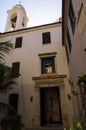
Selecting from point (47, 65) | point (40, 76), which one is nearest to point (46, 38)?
point (47, 65)

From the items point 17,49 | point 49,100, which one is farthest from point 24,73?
point 49,100

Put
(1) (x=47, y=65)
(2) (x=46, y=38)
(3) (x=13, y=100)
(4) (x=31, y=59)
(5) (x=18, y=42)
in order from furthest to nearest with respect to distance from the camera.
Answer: (5) (x=18, y=42), (2) (x=46, y=38), (4) (x=31, y=59), (1) (x=47, y=65), (3) (x=13, y=100)

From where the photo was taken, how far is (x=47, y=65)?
36.4ft

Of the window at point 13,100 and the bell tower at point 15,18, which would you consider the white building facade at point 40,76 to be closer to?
the window at point 13,100

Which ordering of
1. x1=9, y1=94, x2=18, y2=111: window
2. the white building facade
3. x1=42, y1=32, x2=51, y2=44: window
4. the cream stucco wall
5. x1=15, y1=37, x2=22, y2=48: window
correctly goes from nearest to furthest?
the white building facade < the cream stucco wall < x1=9, y1=94, x2=18, y2=111: window < x1=42, y1=32, x2=51, y2=44: window < x1=15, y1=37, x2=22, y2=48: window

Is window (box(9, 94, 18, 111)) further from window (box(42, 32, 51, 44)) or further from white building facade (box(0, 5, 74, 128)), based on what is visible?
window (box(42, 32, 51, 44))

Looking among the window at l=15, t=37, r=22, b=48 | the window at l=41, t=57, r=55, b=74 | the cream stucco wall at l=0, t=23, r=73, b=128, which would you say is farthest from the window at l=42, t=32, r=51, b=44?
the window at l=15, t=37, r=22, b=48

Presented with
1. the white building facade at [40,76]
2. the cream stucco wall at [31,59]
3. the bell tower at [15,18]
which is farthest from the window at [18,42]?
the bell tower at [15,18]

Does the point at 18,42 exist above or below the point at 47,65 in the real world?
above

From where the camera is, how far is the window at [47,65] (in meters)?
10.8

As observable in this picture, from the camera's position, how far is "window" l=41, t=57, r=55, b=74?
10.8 meters

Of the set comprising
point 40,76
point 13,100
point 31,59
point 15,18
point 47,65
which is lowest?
point 13,100

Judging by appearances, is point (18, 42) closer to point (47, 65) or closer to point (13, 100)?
point (47, 65)

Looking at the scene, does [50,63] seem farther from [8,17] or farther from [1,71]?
[8,17]
